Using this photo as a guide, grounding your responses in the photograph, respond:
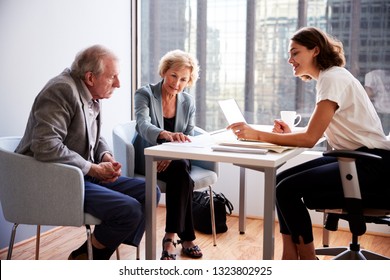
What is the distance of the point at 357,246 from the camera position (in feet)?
7.74

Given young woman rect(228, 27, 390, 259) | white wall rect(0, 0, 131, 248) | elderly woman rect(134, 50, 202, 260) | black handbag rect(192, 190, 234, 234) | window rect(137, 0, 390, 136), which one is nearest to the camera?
young woman rect(228, 27, 390, 259)

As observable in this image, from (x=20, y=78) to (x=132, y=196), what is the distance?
93 centimetres

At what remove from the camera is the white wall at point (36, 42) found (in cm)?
260

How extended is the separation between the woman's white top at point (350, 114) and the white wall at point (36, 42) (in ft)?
5.03

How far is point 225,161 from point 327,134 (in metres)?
0.59

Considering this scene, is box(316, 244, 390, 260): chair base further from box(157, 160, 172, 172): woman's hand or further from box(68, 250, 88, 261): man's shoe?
box(68, 250, 88, 261): man's shoe

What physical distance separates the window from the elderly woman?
0.87 m

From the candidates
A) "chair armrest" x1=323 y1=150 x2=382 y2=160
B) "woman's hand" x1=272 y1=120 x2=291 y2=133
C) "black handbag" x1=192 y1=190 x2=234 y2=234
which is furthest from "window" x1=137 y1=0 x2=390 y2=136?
"chair armrest" x1=323 y1=150 x2=382 y2=160

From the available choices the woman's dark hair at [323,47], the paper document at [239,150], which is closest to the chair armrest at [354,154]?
the paper document at [239,150]

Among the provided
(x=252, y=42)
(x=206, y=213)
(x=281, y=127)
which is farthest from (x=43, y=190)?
(x=252, y=42)

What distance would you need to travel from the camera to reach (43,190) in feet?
6.71

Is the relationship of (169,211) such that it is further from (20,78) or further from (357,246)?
(20,78)

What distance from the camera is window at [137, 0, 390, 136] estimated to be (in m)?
3.26

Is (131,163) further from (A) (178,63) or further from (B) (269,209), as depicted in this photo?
(B) (269,209)
